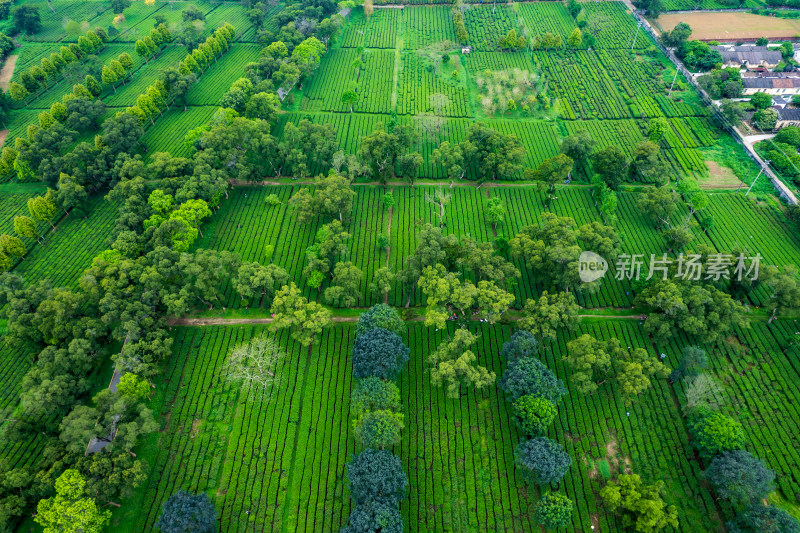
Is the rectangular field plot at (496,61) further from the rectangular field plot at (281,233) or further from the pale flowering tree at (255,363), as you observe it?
the pale flowering tree at (255,363)

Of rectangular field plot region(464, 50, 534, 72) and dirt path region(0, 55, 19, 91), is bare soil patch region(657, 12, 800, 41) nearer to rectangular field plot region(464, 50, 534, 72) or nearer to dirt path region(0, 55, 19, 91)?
rectangular field plot region(464, 50, 534, 72)

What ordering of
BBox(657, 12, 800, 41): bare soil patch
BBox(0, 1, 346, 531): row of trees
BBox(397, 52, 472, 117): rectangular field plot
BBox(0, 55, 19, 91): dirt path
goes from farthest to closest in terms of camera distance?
BBox(657, 12, 800, 41): bare soil patch < BBox(0, 55, 19, 91): dirt path < BBox(397, 52, 472, 117): rectangular field plot < BBox(0, 1, 346, 531): row of trees

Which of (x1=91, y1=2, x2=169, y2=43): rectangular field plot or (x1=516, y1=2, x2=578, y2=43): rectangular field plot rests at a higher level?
(x1=516, y1=2, x2=578, y2=43): rectangular field plot

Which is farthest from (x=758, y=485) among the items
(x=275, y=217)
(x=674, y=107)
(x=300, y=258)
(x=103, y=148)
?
(x=103, y=148)

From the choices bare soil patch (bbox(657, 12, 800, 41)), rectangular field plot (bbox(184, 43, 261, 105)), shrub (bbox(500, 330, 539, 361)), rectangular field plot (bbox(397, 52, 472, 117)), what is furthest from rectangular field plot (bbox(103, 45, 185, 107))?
bare soil patch (bbox(657, 12, 800, 41))

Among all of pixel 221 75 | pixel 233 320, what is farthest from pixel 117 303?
pixel 221 75

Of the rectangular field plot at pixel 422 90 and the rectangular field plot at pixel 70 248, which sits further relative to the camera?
the rectangular field plot at pixel 422 90

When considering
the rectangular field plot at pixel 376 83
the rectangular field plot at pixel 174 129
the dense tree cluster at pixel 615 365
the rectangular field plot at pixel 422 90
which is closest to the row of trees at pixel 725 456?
the dense tree cluster at pixel 615 365
